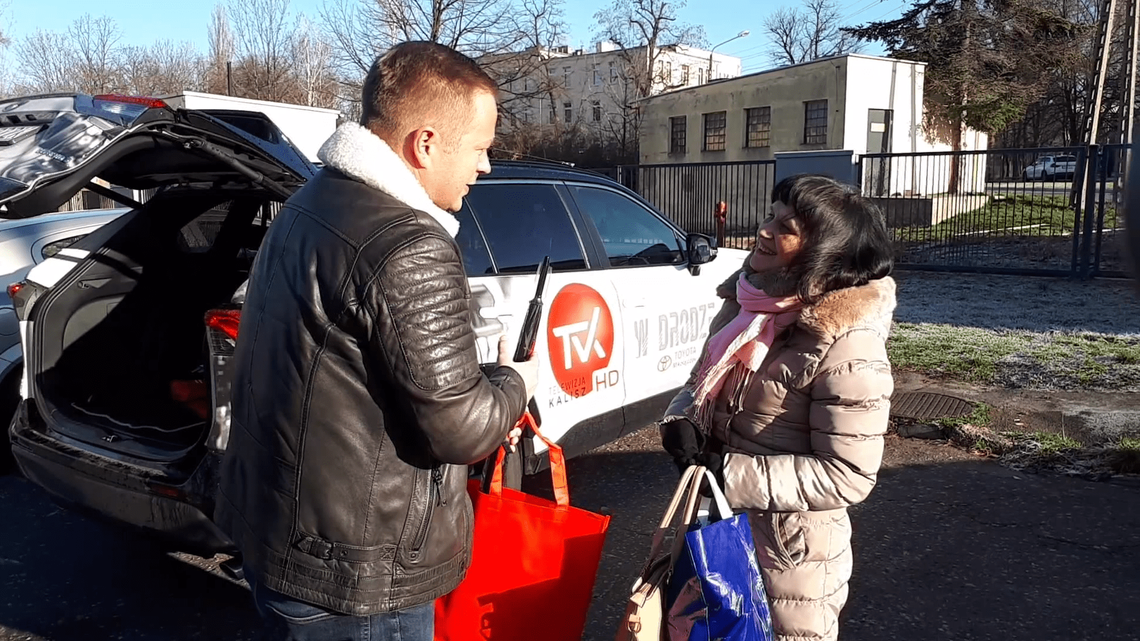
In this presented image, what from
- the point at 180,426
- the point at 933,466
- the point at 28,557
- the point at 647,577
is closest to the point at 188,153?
the point at 180,426

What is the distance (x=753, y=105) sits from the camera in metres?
29.2

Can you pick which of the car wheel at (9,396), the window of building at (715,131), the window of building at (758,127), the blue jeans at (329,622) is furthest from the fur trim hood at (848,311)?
the window of building at (715,131)

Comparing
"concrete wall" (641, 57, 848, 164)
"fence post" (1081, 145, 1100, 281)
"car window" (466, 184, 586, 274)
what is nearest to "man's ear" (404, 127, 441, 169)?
"car window" (466, 184, 586, 274)

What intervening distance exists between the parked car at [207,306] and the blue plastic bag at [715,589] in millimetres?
2009

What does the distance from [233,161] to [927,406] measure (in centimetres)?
514

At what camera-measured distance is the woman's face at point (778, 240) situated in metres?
2.36

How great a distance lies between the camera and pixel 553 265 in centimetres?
451

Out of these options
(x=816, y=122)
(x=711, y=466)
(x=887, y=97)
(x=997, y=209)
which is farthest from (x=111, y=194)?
(x=887, y=97)

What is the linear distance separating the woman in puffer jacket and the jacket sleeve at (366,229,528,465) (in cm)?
75

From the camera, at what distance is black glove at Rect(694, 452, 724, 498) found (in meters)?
2.17

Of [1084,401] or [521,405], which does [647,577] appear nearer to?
[521,405]

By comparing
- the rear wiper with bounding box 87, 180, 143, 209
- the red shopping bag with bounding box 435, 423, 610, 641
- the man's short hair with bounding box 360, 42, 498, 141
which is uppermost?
the man's short hair with bounding box 360, 42, 498, 141

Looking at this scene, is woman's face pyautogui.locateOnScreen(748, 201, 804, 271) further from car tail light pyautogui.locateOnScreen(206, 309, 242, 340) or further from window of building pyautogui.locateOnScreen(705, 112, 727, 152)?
window of building pyautogui.locateOnScreen(705, 112, 727, 152)

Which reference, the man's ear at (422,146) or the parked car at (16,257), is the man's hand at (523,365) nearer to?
the man's ear at (422,146)
